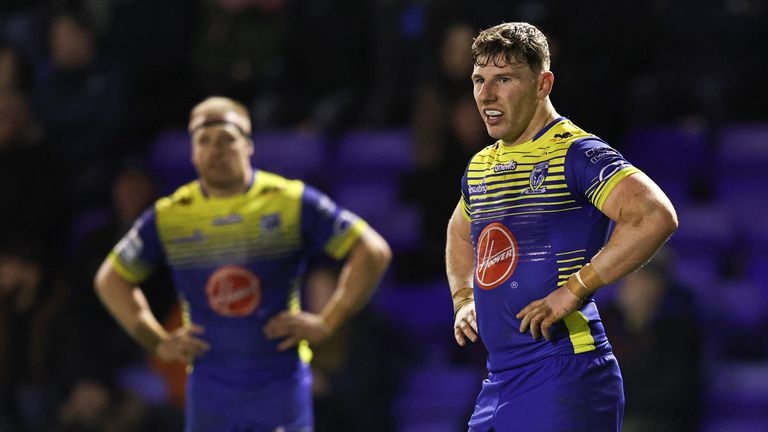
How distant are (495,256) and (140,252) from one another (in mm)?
2499

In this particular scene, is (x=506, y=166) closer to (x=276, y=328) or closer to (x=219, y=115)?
(x=276, y=328)

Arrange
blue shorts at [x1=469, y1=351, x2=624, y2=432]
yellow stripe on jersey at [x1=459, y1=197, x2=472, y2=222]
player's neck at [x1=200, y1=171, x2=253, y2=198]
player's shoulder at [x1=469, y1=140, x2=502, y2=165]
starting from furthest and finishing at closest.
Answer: player's neck at [x1=200, y1=171, x2=253, y2=198], yellow stripe on jersey at [x1=459, y1=197, x2=472, y2=222], player's shoulder at [x1=469, y1=140, x2=502, y2=165], blue shorts at [x1=469, y1=351, x2=624, y2=432]

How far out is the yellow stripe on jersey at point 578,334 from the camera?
4.47 metres

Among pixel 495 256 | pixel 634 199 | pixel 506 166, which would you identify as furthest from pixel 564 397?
pixel 506 166

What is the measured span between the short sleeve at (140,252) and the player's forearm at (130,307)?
5 cm

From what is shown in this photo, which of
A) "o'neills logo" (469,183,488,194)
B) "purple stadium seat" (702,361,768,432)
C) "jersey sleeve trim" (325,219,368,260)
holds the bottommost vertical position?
"purple stadium seat" (702,361,768,432)

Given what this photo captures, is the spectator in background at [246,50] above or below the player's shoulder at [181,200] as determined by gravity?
above

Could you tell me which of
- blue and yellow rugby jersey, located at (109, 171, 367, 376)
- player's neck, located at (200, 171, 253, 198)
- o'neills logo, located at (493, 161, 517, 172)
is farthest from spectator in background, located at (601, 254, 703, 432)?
o'neills logo, located at (493, 161, 517, 172)

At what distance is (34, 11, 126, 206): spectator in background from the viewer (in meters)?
10.4

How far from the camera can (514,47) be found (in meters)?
4.54

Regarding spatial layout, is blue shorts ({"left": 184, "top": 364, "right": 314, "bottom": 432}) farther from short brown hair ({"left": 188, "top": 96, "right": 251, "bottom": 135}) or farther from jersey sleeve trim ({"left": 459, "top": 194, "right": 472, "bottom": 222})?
jersey sleeve trim ({"left": 459, "top": 194, "right": 472, "bottom": 222})

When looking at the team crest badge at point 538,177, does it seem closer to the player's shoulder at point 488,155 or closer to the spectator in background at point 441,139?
the player's shoulder at point 488,155

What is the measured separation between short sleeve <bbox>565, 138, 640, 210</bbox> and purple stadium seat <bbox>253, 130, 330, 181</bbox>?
5549mm

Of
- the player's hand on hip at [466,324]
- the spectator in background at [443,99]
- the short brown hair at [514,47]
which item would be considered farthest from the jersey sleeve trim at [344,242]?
the spectator in background at [443,99]
